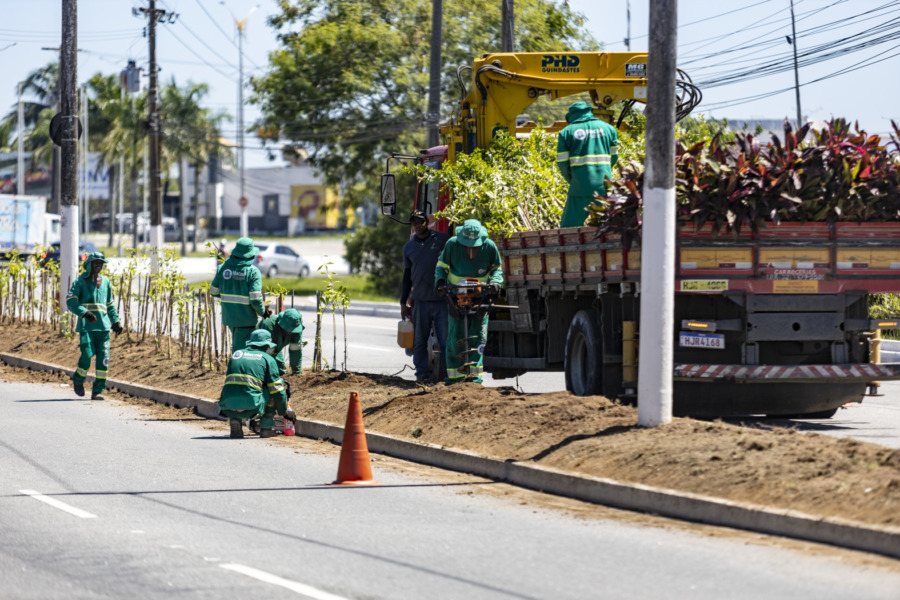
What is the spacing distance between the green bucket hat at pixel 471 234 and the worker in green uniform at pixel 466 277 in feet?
0.03

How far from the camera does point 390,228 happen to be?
138ft

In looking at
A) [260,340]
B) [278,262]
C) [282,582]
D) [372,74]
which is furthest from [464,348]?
[278,262]

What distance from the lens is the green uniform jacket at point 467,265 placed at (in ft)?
43.3

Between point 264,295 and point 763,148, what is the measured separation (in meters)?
5.89

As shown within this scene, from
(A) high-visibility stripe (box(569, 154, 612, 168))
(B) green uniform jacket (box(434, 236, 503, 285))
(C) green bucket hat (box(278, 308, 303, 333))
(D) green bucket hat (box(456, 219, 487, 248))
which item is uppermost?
(A) high-visibility stripe (box(569, 154, 612, 168))

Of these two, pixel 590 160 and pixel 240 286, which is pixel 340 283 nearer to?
pixel 240 286

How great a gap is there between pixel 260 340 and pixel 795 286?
506cm

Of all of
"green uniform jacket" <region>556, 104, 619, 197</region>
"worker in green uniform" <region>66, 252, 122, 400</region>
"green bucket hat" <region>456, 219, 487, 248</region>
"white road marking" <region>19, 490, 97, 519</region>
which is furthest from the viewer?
"worker in green uniform" <region>66, 252, 122, 400</region>

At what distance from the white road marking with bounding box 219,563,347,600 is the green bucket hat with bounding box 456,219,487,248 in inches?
252

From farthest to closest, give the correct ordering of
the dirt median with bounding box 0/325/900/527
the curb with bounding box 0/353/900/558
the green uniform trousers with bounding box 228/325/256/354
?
the green uniform trousers with bounding box 228/325/256/354 → the dirt median with bounding box 0/325/900/527 → the curb with bounding box 0/353/900/558

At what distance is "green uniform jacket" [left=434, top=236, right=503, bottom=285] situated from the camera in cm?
1319

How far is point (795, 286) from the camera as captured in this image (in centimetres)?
1145

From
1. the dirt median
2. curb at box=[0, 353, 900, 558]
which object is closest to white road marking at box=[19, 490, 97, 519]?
curb at box=[0, 353, 900, 558]

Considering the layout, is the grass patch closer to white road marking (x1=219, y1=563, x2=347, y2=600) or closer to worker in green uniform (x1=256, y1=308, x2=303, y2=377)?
worker in green uniform (x1=256, y1=308, x2=303, y2=377)
